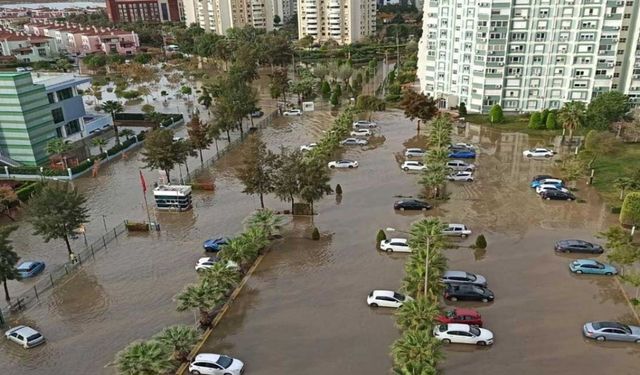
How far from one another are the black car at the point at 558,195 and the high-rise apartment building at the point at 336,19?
390 feet

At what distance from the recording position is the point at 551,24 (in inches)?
2633

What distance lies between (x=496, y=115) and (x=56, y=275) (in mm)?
56587

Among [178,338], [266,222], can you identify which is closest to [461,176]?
[266,222]

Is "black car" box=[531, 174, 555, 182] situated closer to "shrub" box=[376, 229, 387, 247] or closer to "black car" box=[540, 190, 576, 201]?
"black car" box=[540, 190, 576, 201]

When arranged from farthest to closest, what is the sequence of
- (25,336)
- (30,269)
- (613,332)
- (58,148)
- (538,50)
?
(538,50), (58,148), (30,269), (25,336), (613,332)

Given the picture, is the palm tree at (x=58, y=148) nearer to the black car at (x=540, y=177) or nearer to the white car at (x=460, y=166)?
the white car at (x=460, y=166)

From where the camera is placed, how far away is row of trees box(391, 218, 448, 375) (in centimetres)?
2173

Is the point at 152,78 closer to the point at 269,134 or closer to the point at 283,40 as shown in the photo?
the point at 283,40

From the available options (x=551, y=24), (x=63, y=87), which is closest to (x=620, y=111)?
(x=551, y=24)

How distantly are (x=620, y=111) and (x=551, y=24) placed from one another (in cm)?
1531

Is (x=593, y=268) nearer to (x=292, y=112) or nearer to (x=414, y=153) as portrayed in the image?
(x=414, y=153)

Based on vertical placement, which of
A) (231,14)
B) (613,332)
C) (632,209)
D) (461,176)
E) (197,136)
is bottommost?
(613,332)

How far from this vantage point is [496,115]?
68.1 metres

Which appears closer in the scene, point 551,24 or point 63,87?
point 63,87
